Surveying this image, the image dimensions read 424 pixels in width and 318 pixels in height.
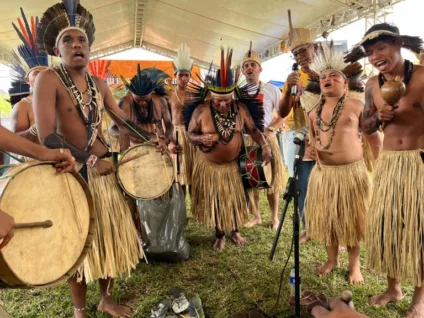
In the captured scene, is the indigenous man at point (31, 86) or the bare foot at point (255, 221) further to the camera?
the bare foot at point (255, 221)

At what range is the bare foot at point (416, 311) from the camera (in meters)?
1.98

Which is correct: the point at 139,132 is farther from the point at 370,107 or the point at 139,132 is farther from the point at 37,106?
the point at 370,107

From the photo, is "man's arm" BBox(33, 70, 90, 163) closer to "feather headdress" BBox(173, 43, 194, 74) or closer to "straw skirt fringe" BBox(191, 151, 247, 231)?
"straw skirt fringe" BBox(191, 151, 247, 231)

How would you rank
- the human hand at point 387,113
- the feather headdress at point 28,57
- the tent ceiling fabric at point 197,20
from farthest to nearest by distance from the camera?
the tent ceiling fabric at point 197,20
the feather headdress at point 28,57
the human hand at point 387,113

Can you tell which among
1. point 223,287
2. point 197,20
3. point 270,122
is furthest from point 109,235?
point 197,20

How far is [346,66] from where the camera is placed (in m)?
2.47

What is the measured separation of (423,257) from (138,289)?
6.48 ft

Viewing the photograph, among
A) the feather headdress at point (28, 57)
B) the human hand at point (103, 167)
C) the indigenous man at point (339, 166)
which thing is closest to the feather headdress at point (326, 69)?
the indigenous man at point (339, 166)

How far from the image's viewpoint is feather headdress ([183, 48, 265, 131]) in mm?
3018

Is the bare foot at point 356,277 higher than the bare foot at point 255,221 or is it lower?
lower

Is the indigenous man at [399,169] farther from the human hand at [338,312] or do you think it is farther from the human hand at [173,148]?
the human hand at [173,148]

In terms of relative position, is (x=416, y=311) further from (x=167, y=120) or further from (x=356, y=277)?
(x=167, y=120)

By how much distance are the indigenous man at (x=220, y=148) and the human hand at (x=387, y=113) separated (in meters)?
1.27

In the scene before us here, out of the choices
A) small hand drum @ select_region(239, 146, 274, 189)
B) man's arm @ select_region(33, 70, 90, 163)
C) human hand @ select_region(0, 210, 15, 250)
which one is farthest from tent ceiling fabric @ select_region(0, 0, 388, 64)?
human hand @ select_region(0, 210, 15, 250)
